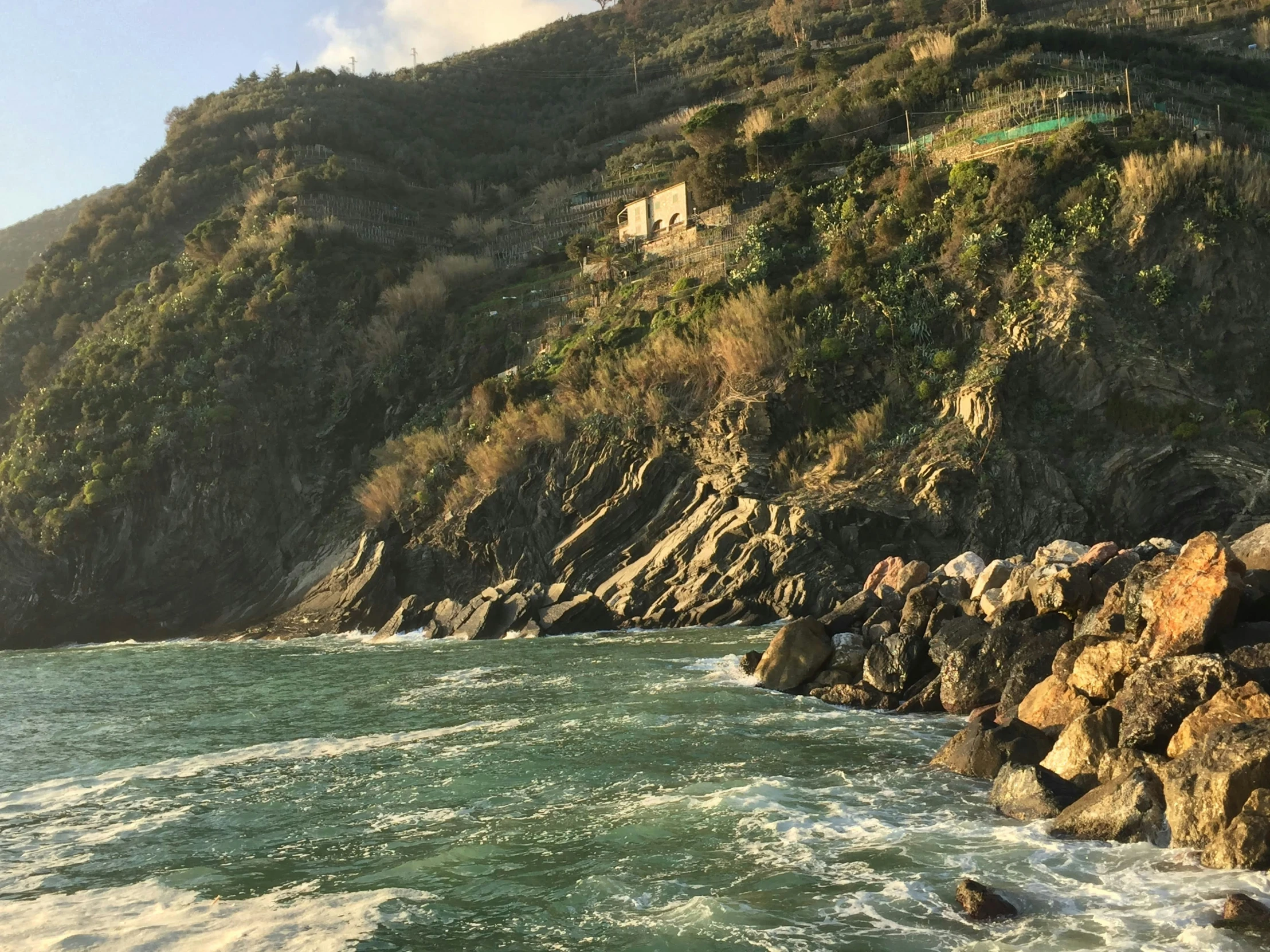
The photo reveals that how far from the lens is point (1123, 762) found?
10141 mm

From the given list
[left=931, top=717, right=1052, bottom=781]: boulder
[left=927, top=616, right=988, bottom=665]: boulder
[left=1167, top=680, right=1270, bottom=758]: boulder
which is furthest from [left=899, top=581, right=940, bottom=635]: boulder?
[left=1167, top=680, right=1270, bottom=758]: boulder

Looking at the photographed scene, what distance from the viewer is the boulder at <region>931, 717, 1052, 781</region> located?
11422 millimetres

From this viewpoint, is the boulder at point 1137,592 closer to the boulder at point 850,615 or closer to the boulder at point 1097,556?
the boulder at point 1097,556

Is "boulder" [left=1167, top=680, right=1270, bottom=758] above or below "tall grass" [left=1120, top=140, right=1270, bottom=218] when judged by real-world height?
below

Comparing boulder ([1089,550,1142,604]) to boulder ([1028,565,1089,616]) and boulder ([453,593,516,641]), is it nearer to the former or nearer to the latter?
boulder ([1028,565,1089,616])

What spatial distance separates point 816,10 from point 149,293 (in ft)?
195

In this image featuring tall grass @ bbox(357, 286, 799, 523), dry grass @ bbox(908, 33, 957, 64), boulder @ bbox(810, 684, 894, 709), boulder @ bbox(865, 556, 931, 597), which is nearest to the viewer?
boulder @ bbox(810, 684, 894, 709)

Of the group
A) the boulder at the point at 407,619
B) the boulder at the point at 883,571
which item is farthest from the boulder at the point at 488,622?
the boulder at the point at 883,571

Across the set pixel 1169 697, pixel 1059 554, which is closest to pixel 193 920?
pixel 1169 697

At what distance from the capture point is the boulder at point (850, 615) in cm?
1883

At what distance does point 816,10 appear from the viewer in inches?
3248

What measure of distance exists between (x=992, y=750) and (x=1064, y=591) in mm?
5172

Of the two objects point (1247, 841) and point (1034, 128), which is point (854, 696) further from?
point (1034, 128)

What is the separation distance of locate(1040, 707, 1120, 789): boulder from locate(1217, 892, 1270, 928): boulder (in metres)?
3.20
